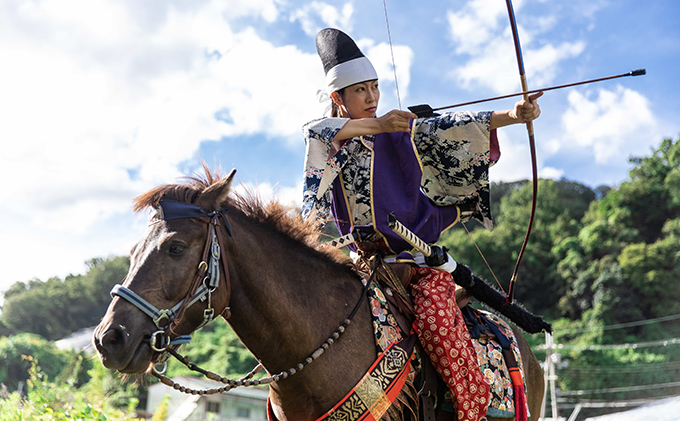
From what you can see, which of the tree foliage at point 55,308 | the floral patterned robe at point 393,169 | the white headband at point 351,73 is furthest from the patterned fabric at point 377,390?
the tree foliage at point 55,308

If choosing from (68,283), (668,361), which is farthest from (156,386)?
(668,361)

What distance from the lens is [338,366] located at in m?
2.73

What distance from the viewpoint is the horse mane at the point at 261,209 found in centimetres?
270

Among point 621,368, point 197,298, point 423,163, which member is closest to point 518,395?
point 423,163

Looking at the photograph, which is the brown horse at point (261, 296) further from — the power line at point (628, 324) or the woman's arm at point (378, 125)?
the power line at point (628, 324)

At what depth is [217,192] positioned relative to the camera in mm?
2715

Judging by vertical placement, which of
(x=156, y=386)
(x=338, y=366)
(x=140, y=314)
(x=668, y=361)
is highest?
(x=140, y=314)

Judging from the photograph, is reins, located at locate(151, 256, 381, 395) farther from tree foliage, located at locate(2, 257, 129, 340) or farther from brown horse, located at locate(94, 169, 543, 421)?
tree foliage, located at locate(2, 257, 129, 340)

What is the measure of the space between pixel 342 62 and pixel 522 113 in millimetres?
1284

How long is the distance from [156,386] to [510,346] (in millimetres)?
34687

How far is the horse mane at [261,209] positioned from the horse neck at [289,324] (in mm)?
117

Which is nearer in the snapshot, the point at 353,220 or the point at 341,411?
the point at 341,411

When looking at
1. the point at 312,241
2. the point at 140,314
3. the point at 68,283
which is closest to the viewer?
the point at 140,314

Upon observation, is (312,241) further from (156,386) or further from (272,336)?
(156,386)
